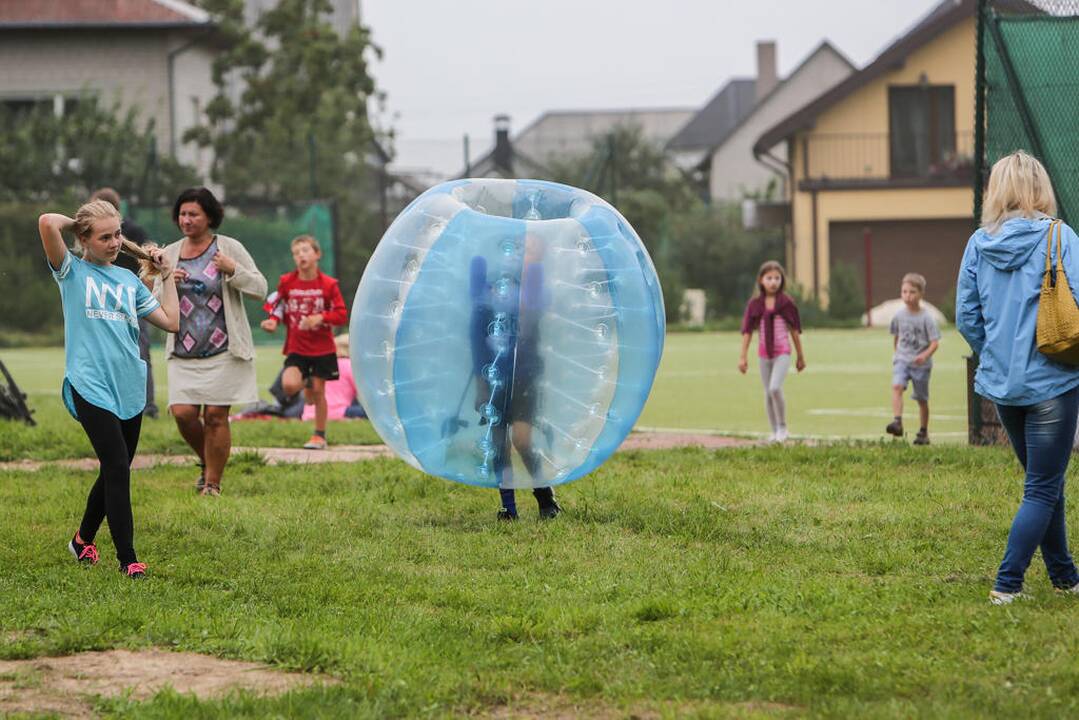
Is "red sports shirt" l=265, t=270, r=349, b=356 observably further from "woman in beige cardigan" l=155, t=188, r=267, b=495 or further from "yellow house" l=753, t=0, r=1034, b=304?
"yellow house" l=753, t=0, r=1034, b=304

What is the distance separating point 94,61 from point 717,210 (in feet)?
56.2

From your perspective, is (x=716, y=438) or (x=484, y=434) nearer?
(x=484, y=434)

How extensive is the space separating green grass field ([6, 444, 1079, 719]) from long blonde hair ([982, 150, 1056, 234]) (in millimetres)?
1503

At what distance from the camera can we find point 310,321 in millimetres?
11836

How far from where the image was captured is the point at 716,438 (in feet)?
41.0

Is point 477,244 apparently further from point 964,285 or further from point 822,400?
point 822,400

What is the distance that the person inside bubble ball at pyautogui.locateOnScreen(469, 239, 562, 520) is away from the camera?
282 inches

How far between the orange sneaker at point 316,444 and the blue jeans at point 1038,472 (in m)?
6.70

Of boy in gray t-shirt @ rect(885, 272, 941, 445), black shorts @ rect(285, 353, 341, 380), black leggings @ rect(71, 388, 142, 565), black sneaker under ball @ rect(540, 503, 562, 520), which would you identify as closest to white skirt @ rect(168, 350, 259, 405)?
black sneaker under ball @ rect(540, 503, 562, 520)

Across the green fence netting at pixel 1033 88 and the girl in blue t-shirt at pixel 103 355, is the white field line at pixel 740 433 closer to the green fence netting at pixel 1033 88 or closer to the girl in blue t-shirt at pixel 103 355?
the green fence netting at pixel 1033 88

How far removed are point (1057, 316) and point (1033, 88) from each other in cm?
612

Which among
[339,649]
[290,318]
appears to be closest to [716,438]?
[290,318]

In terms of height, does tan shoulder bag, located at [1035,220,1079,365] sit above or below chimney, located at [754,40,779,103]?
below

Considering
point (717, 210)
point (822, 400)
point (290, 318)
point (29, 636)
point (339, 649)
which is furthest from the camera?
point (717, 210)
